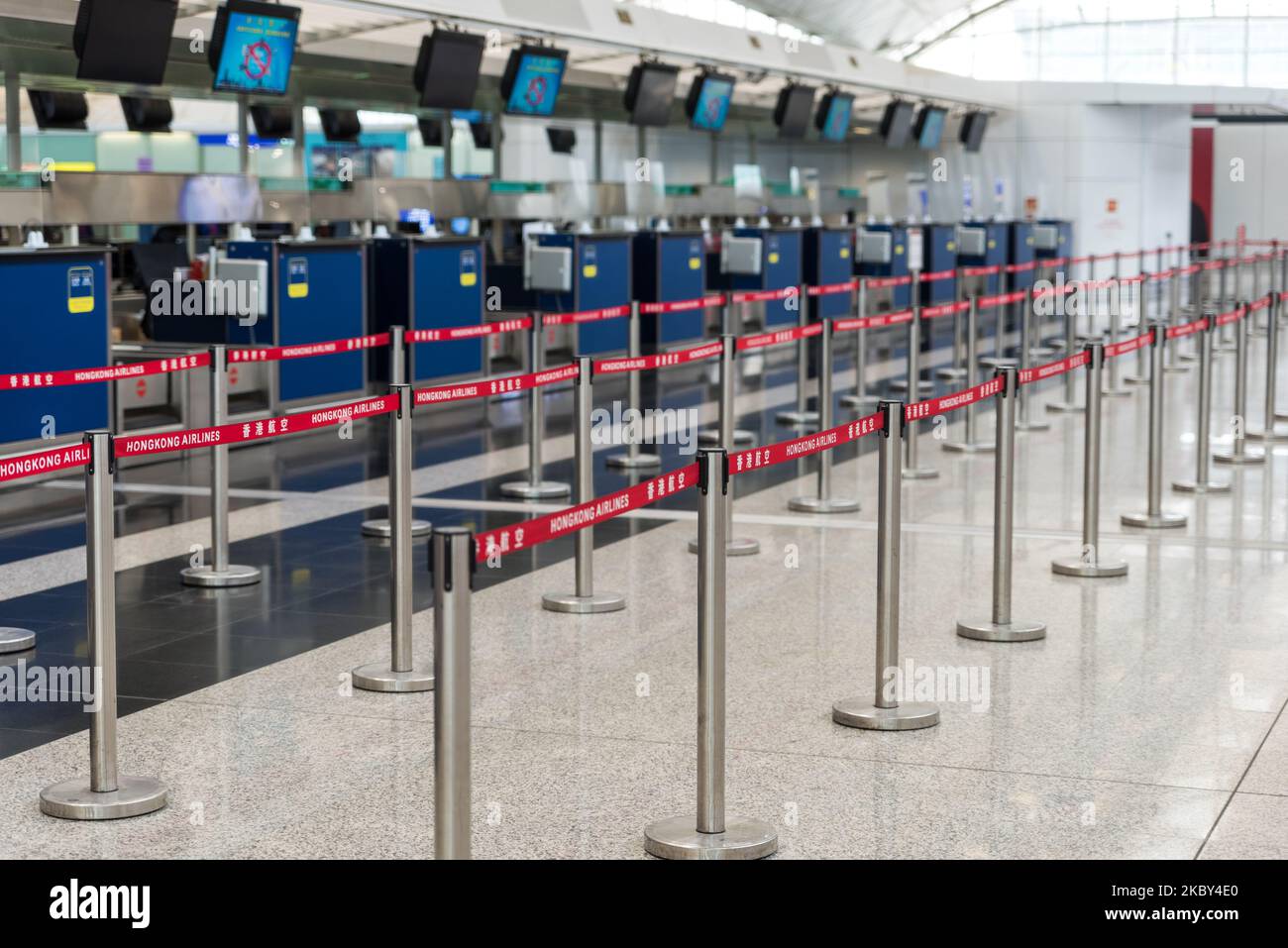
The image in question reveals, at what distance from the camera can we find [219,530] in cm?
724

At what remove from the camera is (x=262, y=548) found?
26.1 feet

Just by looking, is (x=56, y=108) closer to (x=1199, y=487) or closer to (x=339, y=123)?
(x=339, y=123)

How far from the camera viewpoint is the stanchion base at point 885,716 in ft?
17.1

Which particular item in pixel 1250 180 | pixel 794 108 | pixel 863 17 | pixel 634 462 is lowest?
pixel 634 462

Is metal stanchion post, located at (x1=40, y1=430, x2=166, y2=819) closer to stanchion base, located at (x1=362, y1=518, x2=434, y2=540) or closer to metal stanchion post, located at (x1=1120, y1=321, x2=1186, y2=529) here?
stanchion base, located at (x1=362, y1=518, x2=434, y2=540)

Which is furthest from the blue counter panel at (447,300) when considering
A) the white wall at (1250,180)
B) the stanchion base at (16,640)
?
the white wall at (1250,180)

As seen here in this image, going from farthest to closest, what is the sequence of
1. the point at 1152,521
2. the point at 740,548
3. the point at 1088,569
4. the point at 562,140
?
1. the point at 562,140
2. the point at 1152,521
3. the point at 740,548
4. the point at 1088,569

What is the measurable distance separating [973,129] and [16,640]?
22.2 m

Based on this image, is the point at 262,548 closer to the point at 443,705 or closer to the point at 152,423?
the point at 152,423

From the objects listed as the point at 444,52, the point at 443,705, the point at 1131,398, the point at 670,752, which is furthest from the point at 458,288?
the point at 443,705

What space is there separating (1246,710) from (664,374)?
34.3 ft

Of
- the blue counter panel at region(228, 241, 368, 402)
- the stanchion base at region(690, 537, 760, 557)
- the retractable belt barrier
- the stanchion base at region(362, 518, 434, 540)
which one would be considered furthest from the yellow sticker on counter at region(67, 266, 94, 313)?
the stanchion base at region(690, 537, 760, 557)

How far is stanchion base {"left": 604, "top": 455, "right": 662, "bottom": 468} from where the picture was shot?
33.7ft

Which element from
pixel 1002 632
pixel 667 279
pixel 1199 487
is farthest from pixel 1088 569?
pixel 667 279
